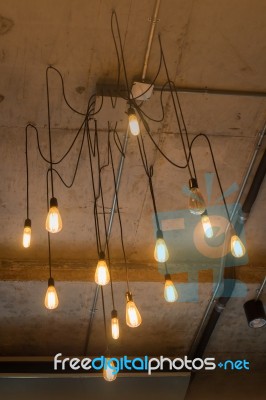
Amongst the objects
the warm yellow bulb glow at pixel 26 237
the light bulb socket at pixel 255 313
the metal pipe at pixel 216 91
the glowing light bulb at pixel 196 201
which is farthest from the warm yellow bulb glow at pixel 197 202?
the light bulb socket at pixel 255 313

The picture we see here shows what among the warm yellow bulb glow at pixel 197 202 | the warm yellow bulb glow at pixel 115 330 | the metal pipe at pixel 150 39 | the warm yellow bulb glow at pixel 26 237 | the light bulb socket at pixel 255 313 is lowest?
the warm yellow bulb glow at pixel 115 330

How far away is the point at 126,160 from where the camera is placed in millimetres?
3998

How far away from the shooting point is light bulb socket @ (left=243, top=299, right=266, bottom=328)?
490 cm

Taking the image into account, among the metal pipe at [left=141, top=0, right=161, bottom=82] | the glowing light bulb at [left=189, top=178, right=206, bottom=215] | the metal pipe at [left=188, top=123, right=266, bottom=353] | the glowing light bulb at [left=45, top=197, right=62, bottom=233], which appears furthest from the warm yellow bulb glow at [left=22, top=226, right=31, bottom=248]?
the metal pipe at [left=188, top=123, right=266, bottom=353]

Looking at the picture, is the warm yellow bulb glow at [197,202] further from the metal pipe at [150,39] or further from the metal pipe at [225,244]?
the metal pipe at [225,244]

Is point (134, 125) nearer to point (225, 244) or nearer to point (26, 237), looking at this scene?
point (26, 237)

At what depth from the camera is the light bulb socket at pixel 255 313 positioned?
4.90 metres

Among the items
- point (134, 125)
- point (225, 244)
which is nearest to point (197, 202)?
point (134, 125)

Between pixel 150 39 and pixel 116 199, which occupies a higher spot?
pixel 150 39

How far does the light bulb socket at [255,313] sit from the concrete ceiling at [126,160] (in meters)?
0.12

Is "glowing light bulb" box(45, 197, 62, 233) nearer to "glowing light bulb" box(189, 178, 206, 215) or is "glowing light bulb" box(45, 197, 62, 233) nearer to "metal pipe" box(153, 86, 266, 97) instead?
"glowing light bulb" box(189, 178, 206, 215)

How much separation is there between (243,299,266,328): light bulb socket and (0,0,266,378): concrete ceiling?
0.39ft

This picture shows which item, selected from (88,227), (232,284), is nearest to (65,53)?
(88,227)

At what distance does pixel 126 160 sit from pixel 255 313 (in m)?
2.42
